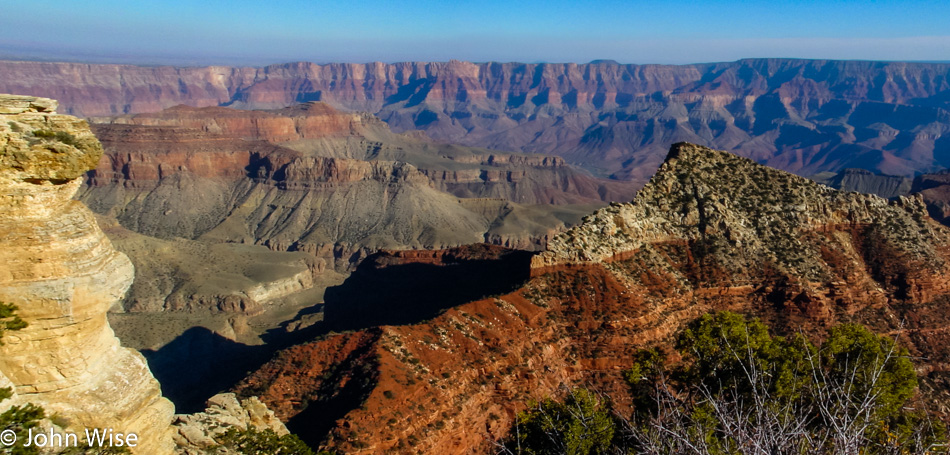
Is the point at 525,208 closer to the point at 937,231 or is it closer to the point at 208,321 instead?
the point at 208,321

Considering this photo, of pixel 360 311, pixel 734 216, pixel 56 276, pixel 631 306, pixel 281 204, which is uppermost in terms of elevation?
pixel 56 276

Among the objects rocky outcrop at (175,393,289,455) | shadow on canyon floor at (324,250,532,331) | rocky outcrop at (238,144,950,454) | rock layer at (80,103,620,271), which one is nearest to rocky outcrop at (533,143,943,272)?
rocky outcrop at (238,144,950,454)

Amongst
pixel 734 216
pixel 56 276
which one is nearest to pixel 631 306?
pixel 734 216

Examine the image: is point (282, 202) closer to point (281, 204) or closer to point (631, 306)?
point (281, 204)

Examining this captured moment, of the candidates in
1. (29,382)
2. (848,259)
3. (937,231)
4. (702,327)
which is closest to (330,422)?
(29,382)

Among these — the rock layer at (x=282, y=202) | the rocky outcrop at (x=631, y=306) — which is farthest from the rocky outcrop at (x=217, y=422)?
the rock layer at (x=282, y=202)

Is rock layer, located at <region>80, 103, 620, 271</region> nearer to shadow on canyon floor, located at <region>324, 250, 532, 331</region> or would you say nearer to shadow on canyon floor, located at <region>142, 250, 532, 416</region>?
shadow on canyon floor, located at <region>142, 250, 532, 416</region>
